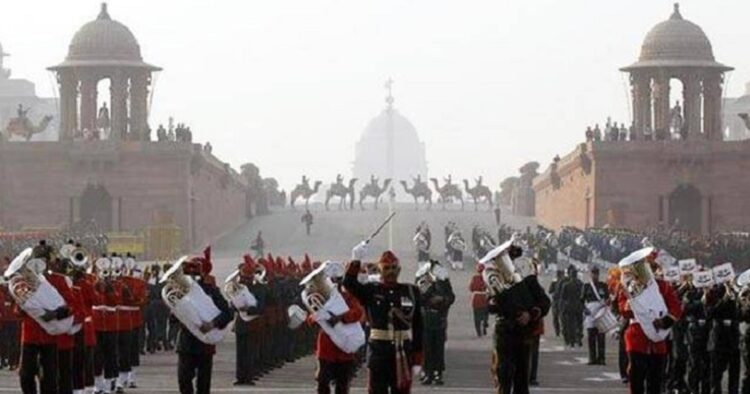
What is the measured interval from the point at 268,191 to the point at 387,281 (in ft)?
364

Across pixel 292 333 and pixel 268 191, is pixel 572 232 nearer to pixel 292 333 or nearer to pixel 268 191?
pixel 292 333

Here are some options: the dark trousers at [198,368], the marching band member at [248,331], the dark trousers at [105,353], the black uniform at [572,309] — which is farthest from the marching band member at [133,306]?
the black uniform at [572,309]

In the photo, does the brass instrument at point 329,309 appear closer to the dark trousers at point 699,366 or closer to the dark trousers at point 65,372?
the dark trousers at point 65,372

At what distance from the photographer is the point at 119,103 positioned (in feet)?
312

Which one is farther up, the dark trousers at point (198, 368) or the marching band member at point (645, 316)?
the marching band member at point (645, 316)

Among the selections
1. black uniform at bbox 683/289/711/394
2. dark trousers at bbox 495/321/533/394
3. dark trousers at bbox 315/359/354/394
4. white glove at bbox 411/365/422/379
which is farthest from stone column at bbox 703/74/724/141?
white glove at bbox 411/365/422/379

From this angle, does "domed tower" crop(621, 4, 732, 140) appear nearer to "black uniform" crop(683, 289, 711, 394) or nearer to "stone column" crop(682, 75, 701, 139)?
"stone column" crop(682, 75, 701, 139)

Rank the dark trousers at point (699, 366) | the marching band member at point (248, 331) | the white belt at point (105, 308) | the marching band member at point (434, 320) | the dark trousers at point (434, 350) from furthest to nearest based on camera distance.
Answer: the dark trousers at point (434, 350)
the marching band member at point (434, 320)
the marching band member at point (248, 331)
the white belt at point (105, 308)
the dark trousers at point (699, 366)

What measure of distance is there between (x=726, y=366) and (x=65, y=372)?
7374 mm

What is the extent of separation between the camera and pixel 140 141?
89062 millimetres

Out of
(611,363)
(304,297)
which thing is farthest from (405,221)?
(304,297)

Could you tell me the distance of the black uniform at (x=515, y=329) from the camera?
21.2m

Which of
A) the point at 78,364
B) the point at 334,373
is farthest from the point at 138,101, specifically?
the point at 334,373

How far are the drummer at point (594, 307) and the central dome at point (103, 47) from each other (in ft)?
205
